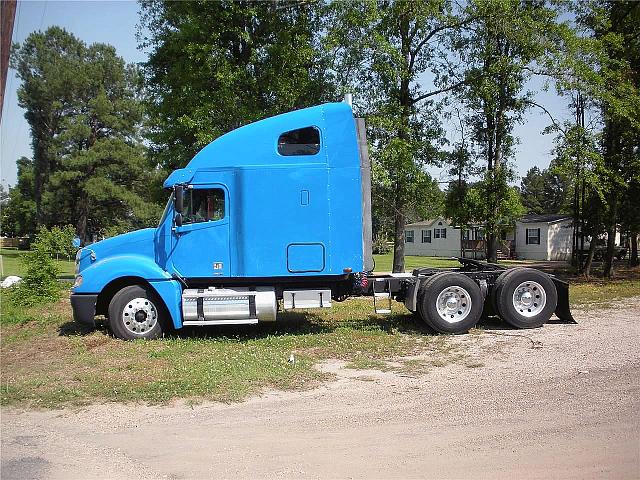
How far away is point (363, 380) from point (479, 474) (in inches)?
120

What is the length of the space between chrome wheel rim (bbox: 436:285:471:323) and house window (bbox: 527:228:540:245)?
35.1 m

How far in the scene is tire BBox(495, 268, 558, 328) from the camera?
1063 centimetres

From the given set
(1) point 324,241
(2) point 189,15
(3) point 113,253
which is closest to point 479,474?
(1) point 324,241

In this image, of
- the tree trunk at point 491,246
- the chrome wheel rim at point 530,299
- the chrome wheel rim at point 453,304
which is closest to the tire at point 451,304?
the chrome wheel rim at point 453,304

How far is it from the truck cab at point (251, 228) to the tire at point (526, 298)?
2954 mm

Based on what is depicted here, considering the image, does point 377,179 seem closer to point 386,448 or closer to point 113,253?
point 113,253

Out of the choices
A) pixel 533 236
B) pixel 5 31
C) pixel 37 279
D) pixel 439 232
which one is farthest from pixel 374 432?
pixel 439 232

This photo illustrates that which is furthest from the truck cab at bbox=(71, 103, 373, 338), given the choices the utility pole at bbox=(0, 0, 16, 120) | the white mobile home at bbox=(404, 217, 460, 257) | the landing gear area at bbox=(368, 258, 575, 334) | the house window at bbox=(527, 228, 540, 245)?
the white mobile home at bbox=(404, 217, 460, 257)

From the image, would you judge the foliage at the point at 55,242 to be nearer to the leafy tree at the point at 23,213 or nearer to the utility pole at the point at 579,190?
the leafy tree at the point at 23,213

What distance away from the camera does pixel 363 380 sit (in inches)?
291

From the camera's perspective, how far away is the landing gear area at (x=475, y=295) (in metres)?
10.3

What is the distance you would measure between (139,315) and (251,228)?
2.44 m

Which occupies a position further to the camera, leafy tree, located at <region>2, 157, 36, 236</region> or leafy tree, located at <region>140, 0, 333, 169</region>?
leafy tree, located at <region>140, 0, 333, 169</region>

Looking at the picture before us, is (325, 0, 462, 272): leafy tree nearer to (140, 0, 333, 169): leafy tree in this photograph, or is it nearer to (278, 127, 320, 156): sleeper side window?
(140, 0, 333, 169): leafy tree
